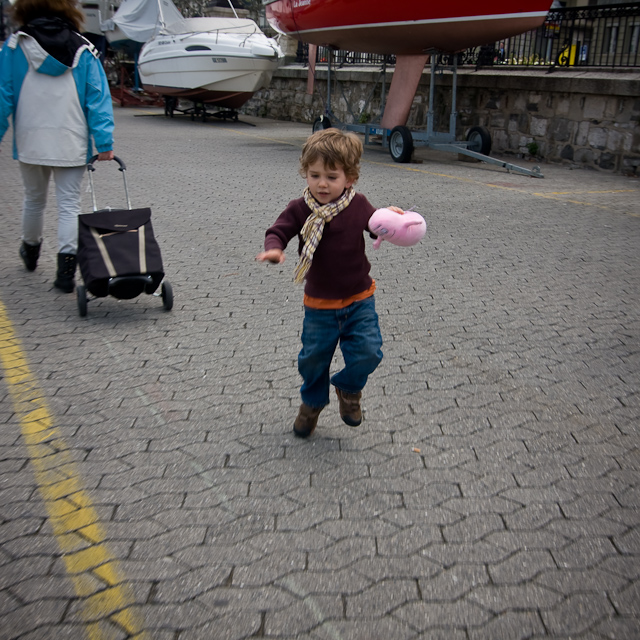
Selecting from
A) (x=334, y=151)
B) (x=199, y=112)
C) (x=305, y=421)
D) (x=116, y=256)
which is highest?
(x=334, y=151)

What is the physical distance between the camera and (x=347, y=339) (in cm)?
354

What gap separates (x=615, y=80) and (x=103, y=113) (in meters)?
9.62

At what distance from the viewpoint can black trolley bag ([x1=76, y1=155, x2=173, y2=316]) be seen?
5117 mm

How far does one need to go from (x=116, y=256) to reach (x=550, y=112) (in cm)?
1078

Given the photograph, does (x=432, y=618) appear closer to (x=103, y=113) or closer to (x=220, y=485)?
(x=220, y=485)

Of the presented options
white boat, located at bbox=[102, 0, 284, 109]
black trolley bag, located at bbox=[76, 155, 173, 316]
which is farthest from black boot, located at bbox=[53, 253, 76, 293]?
white boat, located at bbox=[102, 0, 284, 109]

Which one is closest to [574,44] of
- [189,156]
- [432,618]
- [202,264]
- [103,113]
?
[189,156]

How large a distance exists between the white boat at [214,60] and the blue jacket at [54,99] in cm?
1505

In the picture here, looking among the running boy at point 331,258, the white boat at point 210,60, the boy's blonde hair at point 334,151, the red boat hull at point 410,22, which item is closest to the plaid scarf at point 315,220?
the running boy at point 331,258

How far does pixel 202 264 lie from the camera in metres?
6.85

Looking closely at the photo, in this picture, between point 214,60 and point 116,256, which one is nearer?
point 116,256

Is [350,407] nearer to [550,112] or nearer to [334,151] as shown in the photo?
[334,151]

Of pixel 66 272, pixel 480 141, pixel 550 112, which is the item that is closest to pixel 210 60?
pixel 480 141

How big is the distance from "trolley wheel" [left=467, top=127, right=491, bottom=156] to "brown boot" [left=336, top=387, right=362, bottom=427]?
10.9 m
